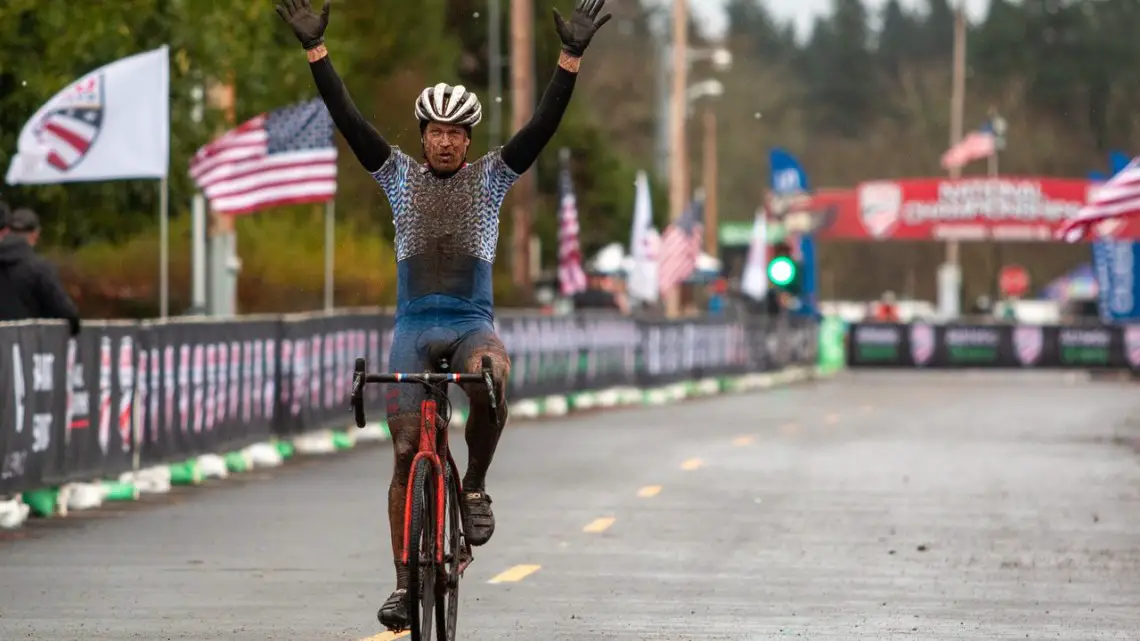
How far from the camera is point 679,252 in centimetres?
4903

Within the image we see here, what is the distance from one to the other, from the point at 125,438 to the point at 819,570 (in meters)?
6.48

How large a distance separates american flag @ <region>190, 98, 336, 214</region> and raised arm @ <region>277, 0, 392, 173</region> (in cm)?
1542

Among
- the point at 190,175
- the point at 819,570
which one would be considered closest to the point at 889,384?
the point at 190,175

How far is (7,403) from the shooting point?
1653 centimetres

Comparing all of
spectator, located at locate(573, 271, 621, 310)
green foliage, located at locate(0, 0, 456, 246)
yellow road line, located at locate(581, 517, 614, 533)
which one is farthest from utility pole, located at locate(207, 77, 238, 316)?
spectator, located at locate(573, 271, 621, 310)

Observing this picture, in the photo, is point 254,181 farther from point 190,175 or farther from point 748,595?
point 748,595

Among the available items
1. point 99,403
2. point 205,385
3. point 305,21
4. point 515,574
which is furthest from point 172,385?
point 305,21

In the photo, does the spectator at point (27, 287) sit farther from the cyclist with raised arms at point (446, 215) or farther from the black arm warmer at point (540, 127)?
the black arm warmer at point (540, 127)

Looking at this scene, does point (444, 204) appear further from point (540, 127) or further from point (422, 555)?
point (422, 555)

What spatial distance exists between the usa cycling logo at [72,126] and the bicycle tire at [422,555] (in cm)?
1228

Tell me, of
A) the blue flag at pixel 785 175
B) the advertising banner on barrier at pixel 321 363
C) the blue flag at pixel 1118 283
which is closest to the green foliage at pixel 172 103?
the advertising banner on barrier at pixel 321 363

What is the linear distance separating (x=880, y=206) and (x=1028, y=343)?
2832 cm

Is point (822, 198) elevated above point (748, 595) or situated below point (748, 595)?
above

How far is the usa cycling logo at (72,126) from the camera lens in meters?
21.4
